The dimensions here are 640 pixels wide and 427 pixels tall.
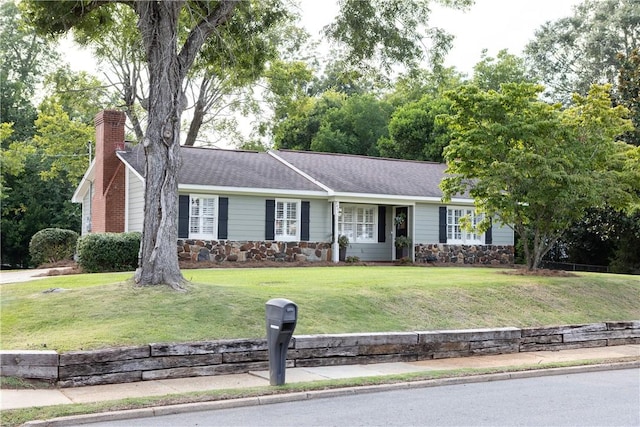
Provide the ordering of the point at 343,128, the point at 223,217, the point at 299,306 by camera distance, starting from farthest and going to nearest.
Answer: the point at 343,128, the point at 223,217, the point at 299,306

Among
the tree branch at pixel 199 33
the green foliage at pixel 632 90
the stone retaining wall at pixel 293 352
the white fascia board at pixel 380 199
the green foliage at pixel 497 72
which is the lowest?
the stone retaining wall at pixel 293 352

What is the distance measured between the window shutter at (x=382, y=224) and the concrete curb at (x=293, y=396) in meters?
16.0

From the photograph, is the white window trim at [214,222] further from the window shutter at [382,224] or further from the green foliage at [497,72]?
the green foliage at [497,72]

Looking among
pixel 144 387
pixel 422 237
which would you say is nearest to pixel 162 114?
pixel 144 387

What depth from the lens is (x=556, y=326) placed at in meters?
13.5

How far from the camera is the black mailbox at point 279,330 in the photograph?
8.60 metres

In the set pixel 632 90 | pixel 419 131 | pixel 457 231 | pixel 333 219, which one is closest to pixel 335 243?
pixel 333 219

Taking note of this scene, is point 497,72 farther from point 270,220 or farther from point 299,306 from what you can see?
point 299,306

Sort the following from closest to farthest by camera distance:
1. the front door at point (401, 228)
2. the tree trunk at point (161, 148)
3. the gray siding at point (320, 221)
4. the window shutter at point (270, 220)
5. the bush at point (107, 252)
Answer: the tree trunk at point (161, 148), the bush at point (107, 252), the window shutter at point (270, 220), the gray siding at point (320, 221), the front door at point (401, 228)

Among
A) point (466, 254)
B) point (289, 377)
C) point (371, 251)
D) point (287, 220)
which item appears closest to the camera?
point (289, 377)

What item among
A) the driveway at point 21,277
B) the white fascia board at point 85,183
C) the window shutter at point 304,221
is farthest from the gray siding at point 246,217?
the white fascia board at point 85,183

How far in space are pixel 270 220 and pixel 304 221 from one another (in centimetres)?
139

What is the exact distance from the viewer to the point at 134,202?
23922mm

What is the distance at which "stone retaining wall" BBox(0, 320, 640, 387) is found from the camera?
342 inches
